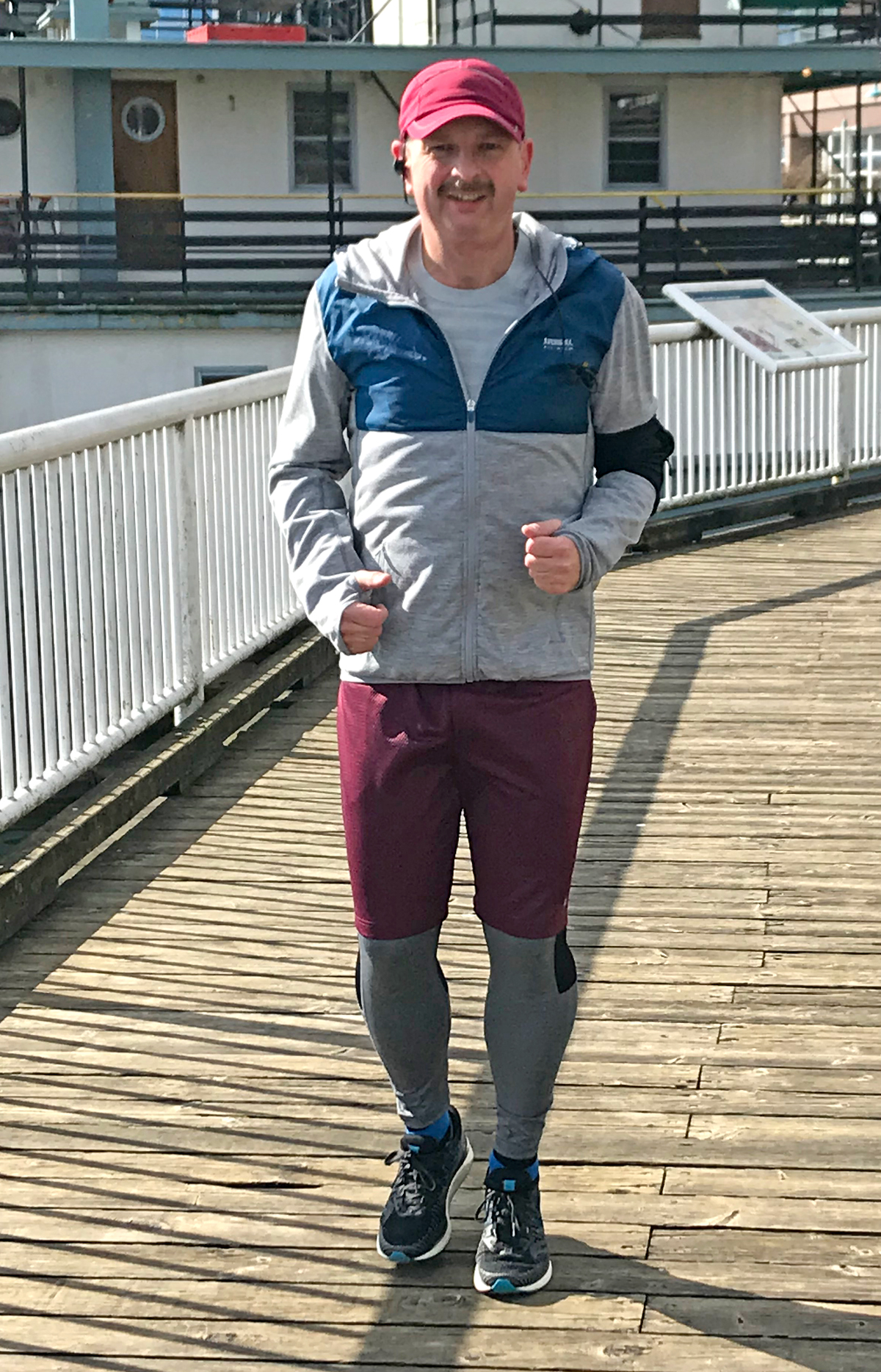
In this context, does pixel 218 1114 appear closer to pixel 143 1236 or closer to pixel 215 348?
pixel 143 1236

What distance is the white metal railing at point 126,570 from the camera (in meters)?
5.16

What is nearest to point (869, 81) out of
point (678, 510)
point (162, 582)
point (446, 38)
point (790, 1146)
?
point (446, 38)

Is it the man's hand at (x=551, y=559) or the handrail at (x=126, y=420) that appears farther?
the handrail at (x=126, y=420)

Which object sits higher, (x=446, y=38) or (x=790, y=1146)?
(x=446, y=38)

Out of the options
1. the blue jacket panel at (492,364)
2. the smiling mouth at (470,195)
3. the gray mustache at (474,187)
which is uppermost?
the gray mustache at (474,187)

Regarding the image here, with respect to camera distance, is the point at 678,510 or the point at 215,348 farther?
the point at 215,348

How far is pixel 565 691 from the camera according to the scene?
9.93ft

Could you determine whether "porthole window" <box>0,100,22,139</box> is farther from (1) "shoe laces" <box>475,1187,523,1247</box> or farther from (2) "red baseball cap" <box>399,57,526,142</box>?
(1) "shoe laces" <box>475,1187,523,1247</box>

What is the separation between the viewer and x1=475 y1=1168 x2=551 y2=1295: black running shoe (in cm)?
310

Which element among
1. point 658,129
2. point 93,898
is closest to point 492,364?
point 93,898

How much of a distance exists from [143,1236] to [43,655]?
229cm

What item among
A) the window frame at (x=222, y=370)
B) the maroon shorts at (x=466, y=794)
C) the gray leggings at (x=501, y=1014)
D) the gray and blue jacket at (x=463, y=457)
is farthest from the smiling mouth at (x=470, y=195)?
the window frame at (x=222, y=370)

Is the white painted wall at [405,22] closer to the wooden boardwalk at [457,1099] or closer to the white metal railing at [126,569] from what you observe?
the white metal railing at [126,569]

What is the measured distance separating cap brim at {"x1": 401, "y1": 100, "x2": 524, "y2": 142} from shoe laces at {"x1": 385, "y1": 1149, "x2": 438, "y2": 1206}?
1.61m
